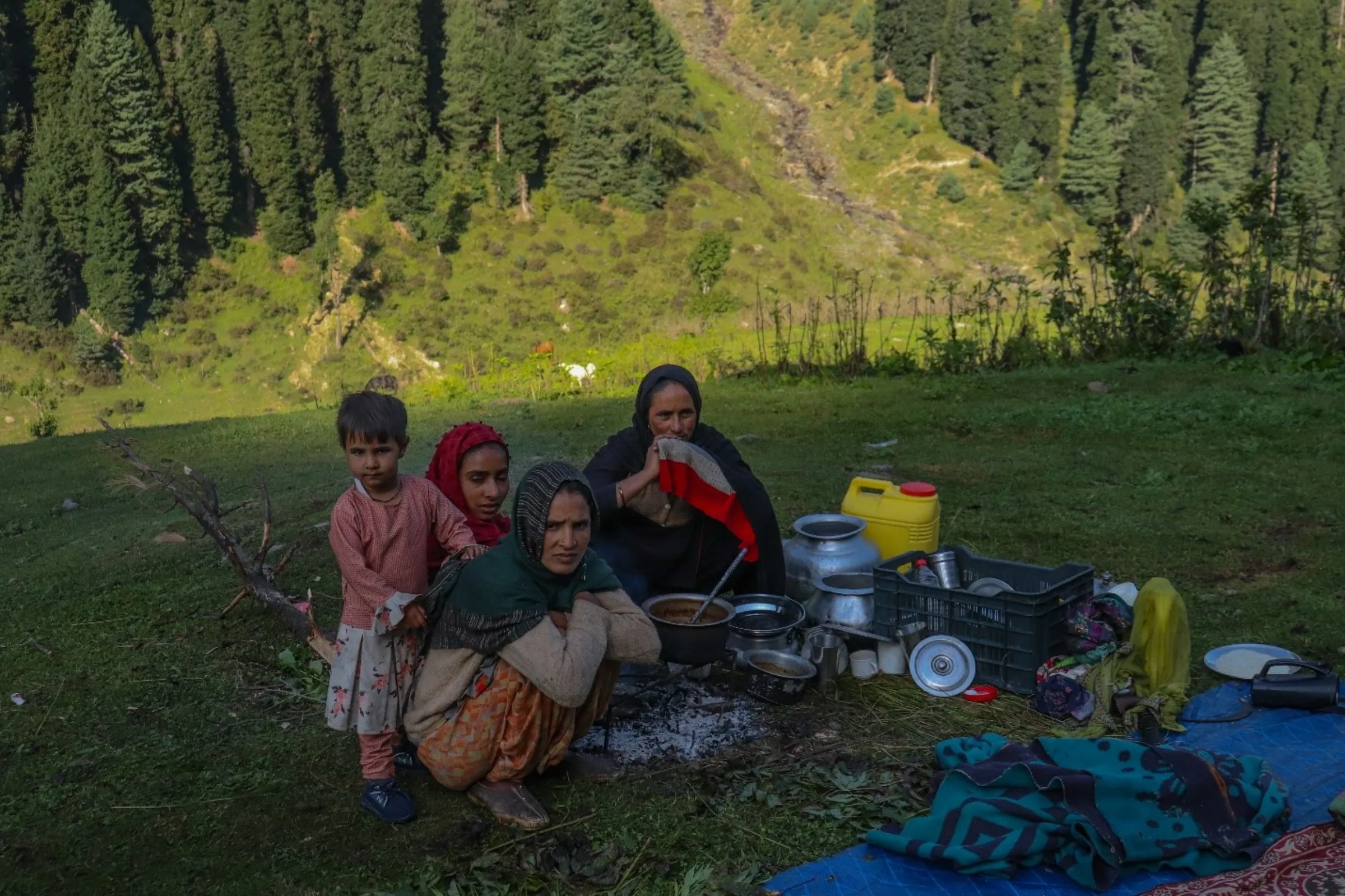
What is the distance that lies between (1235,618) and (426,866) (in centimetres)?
334

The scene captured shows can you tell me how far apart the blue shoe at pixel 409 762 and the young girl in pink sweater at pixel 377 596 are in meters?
0.02

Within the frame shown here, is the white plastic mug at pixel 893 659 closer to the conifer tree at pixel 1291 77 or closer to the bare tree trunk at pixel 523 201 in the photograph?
the bare tree trunk at pixel 523 201

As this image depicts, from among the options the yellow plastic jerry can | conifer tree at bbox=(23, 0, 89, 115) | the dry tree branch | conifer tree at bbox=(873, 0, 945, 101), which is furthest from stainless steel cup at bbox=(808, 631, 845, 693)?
conifer tree at bbox=(873, 0, 945, 101)

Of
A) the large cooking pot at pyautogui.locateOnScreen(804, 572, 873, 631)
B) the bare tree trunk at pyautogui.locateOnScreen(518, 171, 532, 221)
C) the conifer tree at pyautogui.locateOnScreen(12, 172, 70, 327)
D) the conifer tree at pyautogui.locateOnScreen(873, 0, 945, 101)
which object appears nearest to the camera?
the large cooking pot at pyautogui.locateOnScreen(804, 572, 873, 631)

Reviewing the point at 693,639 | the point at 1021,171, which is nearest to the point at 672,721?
the point at 693,639

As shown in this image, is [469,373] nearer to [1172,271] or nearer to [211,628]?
[1172,271]

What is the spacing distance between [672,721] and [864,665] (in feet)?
2.59

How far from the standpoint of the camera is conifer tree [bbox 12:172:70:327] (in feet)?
90.8

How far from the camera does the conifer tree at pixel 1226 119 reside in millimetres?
42031

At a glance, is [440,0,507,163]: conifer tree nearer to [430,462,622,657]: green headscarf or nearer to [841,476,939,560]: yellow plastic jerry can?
[841,476,939,560]: yellow plastic jerry can

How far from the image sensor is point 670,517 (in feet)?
13.6

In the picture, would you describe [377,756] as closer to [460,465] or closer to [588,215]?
[460,465]

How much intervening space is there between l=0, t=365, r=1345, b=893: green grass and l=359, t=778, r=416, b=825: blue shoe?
0.15 feet

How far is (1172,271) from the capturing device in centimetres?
1110
